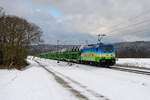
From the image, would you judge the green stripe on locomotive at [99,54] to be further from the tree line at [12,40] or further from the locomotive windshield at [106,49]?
the tree line at [12,40]

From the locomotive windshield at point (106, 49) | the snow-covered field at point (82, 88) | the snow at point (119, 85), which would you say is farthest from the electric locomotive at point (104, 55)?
the snow-covered field at point (82, 88)

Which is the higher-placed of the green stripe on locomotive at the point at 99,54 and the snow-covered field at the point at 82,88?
the green stripe on locomotive at the point at 99,54

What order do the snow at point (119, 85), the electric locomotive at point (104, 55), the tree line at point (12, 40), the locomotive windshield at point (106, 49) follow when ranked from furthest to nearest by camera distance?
the tree line at point (12, 40)
the locomotive windshield at point (106, 49)
the electric locomotive at point (104, 55)
the snow at point (119, 85)

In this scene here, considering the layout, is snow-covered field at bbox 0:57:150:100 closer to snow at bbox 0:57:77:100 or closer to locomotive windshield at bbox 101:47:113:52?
snow at bbox 0:57:77:100

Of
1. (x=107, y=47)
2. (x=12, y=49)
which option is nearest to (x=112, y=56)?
(x=107, y=47)

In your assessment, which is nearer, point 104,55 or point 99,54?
point 104,55

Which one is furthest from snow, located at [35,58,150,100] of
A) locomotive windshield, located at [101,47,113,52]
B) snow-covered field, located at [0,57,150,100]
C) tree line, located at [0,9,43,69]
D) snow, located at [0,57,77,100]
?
tree line, located at [0,9,43,69]

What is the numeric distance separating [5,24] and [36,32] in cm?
796

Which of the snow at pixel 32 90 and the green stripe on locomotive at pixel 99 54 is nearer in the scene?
the snow at pixel 32 90

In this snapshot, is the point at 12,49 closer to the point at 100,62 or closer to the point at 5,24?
the point at 5,24

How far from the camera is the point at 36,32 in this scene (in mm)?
35562

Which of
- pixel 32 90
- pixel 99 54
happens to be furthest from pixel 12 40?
pixel 32 90

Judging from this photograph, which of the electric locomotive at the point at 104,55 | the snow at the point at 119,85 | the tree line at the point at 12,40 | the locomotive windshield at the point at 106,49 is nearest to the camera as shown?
the snow at the point at 119,85

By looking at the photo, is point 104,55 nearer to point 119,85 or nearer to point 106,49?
point 106,49
